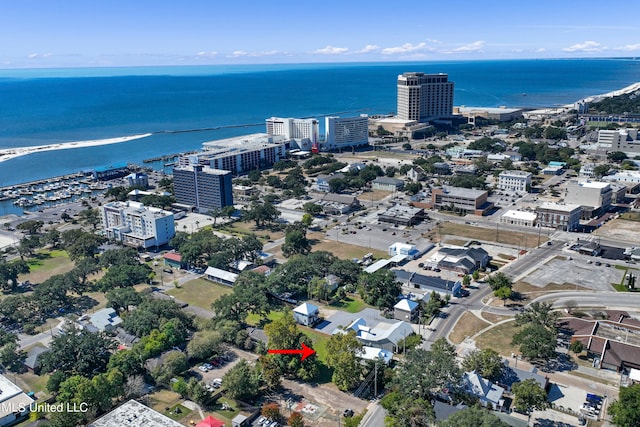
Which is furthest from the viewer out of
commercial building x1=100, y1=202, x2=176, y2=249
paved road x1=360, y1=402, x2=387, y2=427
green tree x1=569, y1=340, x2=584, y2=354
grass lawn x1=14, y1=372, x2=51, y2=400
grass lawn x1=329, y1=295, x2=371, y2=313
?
commercial building x1=100, y1=202, x2=176, y2=249

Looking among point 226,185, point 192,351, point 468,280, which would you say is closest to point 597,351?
point 468,280

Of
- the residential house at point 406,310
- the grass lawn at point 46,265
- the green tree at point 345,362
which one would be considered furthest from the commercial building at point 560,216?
the grass lawn at point 46,265

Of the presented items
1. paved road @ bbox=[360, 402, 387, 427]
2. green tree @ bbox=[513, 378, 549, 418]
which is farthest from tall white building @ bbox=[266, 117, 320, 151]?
green tree @ bbox=[513, 378, 549, 418]

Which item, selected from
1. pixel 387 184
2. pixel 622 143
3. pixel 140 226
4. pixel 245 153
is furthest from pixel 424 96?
pixel 140 226

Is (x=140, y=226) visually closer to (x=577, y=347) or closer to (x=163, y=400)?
(x=163, y=400)

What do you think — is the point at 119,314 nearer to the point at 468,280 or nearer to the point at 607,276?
the point at 468,280

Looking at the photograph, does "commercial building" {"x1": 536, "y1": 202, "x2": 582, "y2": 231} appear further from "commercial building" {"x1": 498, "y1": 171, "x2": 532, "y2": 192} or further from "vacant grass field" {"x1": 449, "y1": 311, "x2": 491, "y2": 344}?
"vacant grass field" {"x1": 449, "y1": 311, "x2": 491, "y2": 344}
